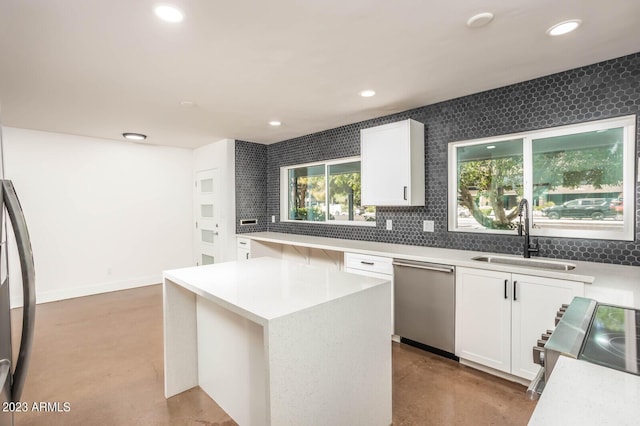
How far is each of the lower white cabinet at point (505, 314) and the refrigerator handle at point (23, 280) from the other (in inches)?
102

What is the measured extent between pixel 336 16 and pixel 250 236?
136 inches

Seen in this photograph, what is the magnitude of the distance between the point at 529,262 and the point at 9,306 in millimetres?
3095

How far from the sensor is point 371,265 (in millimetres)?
3137

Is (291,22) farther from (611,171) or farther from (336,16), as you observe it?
(611,171)

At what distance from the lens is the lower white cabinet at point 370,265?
3002 mm

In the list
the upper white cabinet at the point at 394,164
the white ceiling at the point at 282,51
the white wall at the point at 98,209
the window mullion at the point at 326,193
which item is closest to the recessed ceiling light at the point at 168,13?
the white ceiling at the point at 282,51

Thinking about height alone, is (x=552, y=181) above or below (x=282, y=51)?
below

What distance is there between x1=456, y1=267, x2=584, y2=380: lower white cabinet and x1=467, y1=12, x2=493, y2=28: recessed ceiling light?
5.51 feet

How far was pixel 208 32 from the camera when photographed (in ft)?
6.24

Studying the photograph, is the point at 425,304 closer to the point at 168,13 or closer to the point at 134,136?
the point at 168,13

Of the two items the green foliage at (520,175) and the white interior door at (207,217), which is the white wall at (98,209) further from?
the green foliage at (520,175)

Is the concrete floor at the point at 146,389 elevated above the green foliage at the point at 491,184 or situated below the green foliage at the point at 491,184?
below

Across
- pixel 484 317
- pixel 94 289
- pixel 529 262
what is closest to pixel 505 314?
pixel 484 317

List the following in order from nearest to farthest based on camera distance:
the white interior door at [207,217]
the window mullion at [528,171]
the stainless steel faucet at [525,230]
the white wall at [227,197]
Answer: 1. the stainless steel faucet at [525,230]
2. the window mullion at [528,171]
3. the white wall at [227,197]
4. the white interior door at [207,217]
